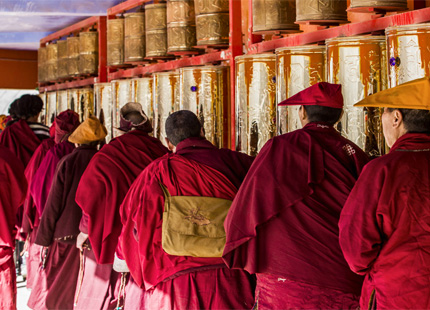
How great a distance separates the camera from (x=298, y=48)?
3.55m

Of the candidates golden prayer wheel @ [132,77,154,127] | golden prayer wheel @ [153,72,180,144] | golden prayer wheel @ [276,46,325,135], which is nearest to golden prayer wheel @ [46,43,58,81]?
golden prayer wheel @ [132,77,154,127]

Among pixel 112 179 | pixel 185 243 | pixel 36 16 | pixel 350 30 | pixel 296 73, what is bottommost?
pixel 185 243

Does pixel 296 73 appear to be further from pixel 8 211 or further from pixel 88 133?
pixel 8 211

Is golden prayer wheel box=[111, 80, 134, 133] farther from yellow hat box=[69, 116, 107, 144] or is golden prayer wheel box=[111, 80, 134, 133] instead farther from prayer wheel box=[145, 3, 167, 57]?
yellow hat box=[69, 116, 107, 144]

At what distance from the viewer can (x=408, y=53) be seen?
9.51 feet

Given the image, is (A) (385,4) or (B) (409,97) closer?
(B) (409,97)

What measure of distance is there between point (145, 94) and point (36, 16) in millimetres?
2838

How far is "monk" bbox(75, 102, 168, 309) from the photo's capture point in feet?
12.7

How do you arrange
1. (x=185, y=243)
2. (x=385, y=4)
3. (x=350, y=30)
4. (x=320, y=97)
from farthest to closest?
(x=350, y=30) → (x=385, y=4) → (x=185, y=243) → (x=320, y=97)

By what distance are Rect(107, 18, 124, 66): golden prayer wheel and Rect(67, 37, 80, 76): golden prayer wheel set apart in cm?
112

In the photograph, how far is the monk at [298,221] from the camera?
8.54ft

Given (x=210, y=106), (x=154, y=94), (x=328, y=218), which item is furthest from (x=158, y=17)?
(x=328, y=218)

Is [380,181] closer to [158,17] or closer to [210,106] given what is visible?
[210,106]

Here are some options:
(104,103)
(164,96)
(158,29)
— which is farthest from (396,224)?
(104,103)
